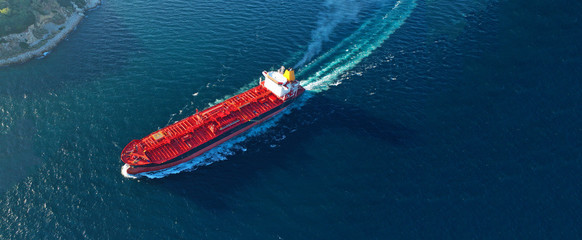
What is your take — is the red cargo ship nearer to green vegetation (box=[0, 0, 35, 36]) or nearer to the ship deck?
the ship deck

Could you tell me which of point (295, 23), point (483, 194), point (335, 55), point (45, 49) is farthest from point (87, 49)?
point (483, 194)

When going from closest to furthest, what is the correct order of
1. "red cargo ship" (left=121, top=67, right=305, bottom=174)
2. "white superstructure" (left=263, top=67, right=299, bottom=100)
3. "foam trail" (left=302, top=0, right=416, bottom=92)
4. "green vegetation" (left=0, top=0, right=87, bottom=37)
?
"red cargo ship" (left=121, top=67, right=305, bottom=174), "white superstructure" (left=263, top=67, right=299, bottom=100), "foam trail" (left=302, top=0, right=416, bottom=92), "green vegetation" (left=0, top=0, right=87, bottom=37)

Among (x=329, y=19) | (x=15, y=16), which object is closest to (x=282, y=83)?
(x=329, y=19)

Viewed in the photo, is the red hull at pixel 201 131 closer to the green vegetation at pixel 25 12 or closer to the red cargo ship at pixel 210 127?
the red cargo ship at pixel 210 127


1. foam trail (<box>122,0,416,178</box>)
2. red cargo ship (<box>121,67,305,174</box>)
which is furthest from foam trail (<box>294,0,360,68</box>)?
red cargo ship (<box>121,67,305,174</box>)

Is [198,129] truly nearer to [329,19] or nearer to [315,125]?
[315,125]

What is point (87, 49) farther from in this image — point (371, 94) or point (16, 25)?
point (371, 94)
